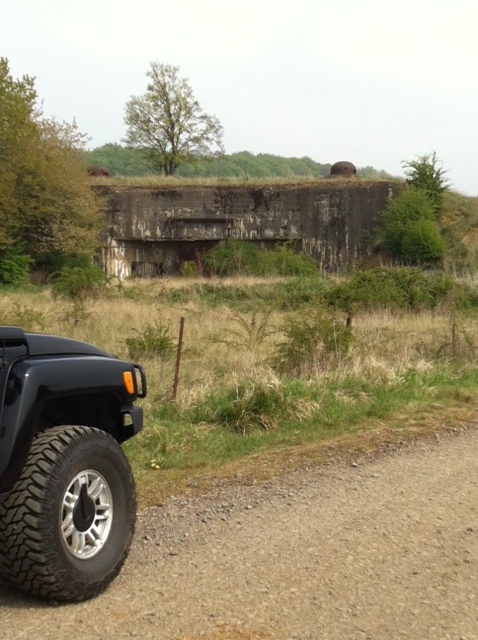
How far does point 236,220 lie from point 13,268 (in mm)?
12450

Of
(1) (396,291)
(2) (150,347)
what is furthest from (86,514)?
(1) (396,291)

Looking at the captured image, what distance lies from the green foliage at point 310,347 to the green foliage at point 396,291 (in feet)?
21.7

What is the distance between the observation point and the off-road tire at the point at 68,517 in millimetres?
3922

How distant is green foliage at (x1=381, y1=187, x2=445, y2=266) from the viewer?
39.5m

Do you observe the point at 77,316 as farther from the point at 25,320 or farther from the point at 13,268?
the point at 13,268

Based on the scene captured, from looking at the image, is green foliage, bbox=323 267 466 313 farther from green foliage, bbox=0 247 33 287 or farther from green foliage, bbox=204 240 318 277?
green foliage, bbox=0 247 33 287

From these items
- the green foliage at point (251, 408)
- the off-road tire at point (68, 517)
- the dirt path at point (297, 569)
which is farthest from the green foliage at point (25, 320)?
the off-road tire at point (68, 517)

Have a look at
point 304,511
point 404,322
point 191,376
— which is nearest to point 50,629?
point 304,511

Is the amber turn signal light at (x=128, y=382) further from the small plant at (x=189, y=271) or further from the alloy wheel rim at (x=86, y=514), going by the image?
the small plant at (x=189, y=271)

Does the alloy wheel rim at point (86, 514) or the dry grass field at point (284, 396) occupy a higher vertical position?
the alloy wheel rim at point (86, 514)

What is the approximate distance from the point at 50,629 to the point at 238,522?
2.03m

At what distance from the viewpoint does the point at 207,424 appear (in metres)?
9.17

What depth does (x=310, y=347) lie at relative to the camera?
12430 millimetres

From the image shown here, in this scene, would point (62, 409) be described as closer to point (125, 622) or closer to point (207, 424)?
point (125, 622)
